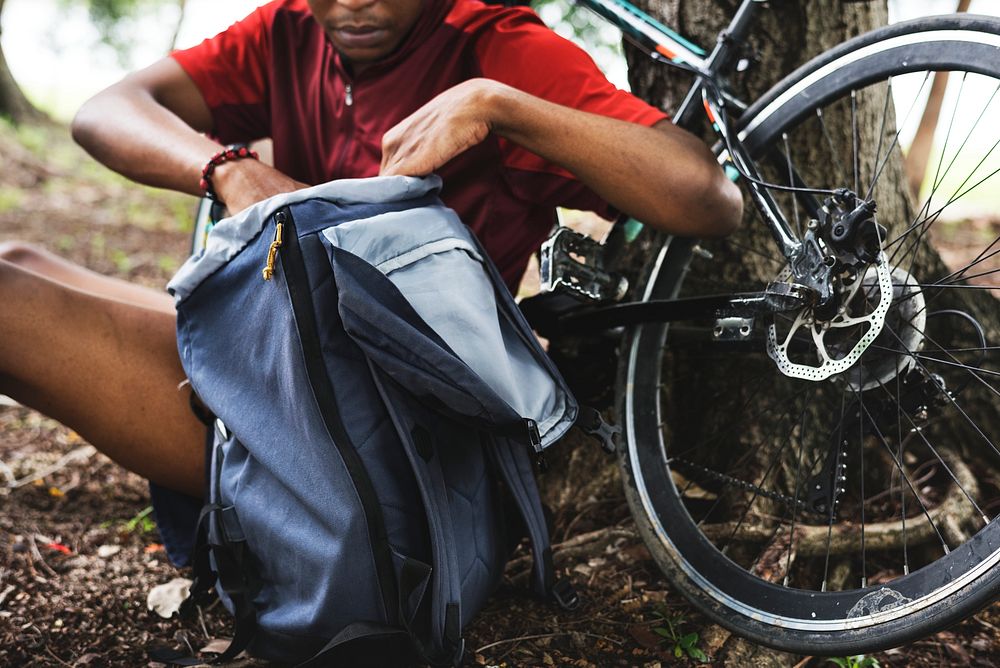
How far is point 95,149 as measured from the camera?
1938 millimetres

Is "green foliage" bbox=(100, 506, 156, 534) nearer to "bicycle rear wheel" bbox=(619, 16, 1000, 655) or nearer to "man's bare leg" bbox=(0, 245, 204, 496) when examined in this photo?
"man's bare leg" bbox=(0, 245, 204, 496)

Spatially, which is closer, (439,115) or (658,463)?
(439,115)

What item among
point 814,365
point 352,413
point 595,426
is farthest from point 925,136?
point 352,413

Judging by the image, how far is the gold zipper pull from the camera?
135cm

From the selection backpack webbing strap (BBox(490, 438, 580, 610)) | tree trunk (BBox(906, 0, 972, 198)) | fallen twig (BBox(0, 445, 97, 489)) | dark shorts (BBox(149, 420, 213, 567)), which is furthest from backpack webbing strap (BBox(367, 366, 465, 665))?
tree trunk (BBox(906, 0, 972, 198))

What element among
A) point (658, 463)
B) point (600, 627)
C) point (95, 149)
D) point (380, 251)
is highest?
point (380, 251)

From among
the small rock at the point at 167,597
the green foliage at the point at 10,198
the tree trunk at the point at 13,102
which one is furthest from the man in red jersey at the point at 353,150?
the tree trunk at the point at 13,102

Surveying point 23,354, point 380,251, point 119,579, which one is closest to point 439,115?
point 380,251

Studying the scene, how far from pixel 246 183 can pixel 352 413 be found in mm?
581

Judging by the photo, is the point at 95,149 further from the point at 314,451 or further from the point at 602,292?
the point at 602,292

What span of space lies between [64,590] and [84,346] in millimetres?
593

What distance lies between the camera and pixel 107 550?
2.10 metres

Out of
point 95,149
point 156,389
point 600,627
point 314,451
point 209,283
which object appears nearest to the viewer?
point 314,451

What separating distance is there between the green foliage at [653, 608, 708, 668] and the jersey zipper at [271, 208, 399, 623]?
2.07 ft
